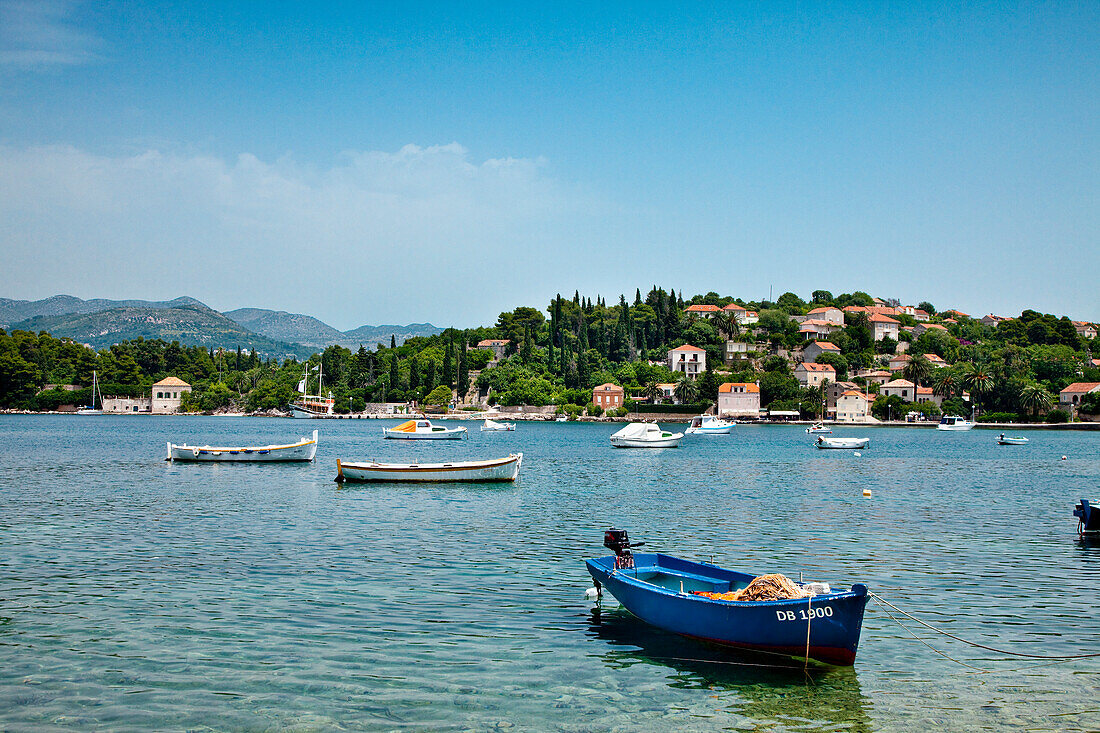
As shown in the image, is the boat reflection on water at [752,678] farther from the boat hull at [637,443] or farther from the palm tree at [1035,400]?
the palm tree at [1035,400]

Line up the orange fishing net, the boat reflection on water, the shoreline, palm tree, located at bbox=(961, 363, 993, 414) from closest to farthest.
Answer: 1. the boat reflection on water
2. the orange fishing net
3. the shoreline
4. palm tree, located at bbox=(961, 363, 993, 414)

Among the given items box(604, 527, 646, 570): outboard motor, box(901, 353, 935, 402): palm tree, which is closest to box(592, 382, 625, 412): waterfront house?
box(901, 353, 935, 402): palm tree

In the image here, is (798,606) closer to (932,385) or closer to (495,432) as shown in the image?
(495,432)

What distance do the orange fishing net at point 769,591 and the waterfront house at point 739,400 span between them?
151 m

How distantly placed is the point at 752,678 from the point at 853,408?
15601 centimetres

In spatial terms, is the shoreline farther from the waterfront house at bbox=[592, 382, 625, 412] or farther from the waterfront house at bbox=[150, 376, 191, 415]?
the waterfront house at bbox=[592, 382, 625, 412]

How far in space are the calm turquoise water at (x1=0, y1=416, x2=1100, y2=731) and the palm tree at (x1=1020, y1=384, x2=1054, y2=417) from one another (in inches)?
5015

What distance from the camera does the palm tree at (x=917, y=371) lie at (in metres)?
162

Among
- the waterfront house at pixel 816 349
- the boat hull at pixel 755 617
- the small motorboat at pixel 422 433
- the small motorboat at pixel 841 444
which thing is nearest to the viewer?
the boat hull at pixel 755 617

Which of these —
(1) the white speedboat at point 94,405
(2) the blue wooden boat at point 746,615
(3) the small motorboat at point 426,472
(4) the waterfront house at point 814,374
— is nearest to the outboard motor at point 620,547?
(2) the blue wooden boat at point 746,615

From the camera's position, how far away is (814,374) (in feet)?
563

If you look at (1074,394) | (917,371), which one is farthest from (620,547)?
(1074,394)

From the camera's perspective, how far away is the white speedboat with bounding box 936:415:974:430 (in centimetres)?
14212

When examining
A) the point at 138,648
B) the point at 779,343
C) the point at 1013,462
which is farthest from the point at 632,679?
the point at 779,343
